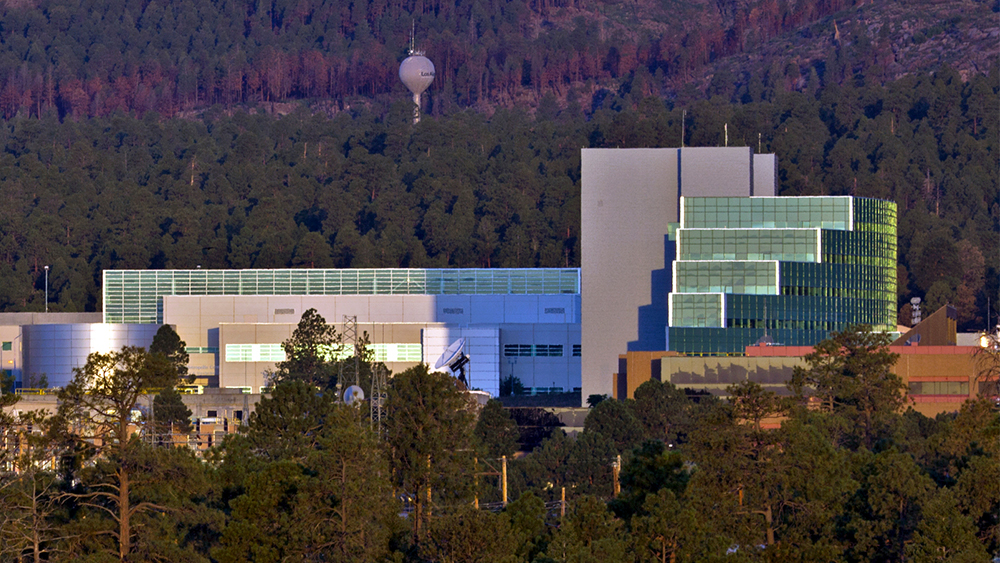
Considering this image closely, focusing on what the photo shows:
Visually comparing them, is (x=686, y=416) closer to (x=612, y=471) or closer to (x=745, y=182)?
(x=612, y=471)

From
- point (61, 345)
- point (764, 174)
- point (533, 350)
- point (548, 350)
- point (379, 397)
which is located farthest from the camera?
point (61, 345)

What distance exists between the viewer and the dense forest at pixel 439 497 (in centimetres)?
5491

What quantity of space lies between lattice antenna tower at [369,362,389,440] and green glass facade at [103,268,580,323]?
37.7m

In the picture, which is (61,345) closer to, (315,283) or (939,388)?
(315,283)

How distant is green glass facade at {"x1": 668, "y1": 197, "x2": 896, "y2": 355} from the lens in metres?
147

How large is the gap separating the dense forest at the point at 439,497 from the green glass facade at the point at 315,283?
340 feet

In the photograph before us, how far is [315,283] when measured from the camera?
177m

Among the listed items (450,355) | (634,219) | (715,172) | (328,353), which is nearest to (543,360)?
(450,355)

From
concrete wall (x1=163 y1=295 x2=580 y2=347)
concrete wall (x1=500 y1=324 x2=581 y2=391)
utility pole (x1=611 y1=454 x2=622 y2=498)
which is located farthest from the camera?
concrete wall (x1=163 y1=295 x2=580 y2=347)

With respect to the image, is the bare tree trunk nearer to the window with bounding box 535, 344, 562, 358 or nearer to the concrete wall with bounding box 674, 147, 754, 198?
the concrete wall with bounding box 674, 147, 754, 198

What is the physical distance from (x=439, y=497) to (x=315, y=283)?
115606mm

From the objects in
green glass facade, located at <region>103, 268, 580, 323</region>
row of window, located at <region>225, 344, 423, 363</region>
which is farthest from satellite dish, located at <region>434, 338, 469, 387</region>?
green glass facade, located at <region>103, 268, 580, 323</region>

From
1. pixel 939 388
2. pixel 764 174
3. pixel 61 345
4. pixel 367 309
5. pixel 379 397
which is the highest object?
pixel 764 174

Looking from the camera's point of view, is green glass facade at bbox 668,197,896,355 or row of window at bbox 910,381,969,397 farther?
green glass facade at bbox 668,197,896,355
